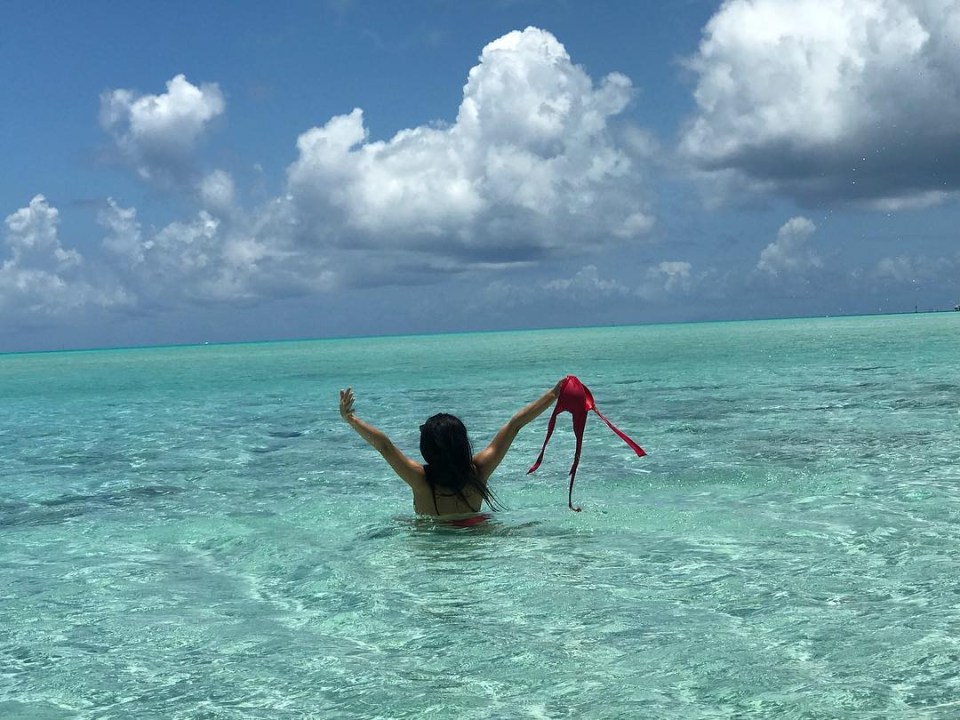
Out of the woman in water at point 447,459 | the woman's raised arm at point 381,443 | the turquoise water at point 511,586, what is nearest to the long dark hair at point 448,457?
the woman in water at point 447,459

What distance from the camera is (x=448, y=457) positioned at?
6.87 m

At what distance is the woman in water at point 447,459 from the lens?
265 inches

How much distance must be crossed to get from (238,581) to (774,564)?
365 centimetres

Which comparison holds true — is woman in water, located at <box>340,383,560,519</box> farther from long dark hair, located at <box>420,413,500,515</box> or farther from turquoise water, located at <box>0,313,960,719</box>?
turquoise water, located at <box>0,313,960,719</box>

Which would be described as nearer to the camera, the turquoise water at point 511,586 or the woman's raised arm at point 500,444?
the turquoise water at point 511,586

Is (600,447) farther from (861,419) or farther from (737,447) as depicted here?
(861,419)

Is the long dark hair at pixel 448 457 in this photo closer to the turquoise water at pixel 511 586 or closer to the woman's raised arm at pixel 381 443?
the woman's raised arm at pixel 381 443

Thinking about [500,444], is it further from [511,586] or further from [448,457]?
[511,586]

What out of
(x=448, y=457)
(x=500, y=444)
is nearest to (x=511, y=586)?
(x=448, y=457)

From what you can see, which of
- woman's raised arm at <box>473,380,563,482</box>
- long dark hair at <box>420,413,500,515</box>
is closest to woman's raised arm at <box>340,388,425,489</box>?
long dark hair at <box>420,413,500,515</box>

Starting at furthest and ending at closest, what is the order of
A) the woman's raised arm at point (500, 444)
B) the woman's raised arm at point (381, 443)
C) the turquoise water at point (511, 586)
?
the woman's raised arm at point (500, 444), the woman's raised arm at point (381, 443), the turquoise water at point (511, 586)

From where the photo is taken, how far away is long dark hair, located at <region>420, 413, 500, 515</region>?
674 cm

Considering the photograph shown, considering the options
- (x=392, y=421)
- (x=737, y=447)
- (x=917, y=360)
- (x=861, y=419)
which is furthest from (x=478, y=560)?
(x=917, y=360)

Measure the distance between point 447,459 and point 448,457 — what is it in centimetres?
2
